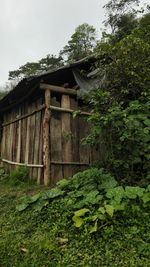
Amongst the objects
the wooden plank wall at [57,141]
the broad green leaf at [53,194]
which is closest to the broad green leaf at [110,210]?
the broad green leaf at [53,194]

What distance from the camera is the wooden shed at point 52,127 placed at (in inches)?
279

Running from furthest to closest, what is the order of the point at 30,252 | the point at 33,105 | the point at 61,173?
the point at 33,105 < the point at 61,173 < the point at 30,252

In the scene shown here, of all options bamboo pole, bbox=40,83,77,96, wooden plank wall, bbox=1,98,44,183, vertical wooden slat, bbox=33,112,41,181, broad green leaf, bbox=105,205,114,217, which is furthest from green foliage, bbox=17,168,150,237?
bamboo pole, bbox=40,83,77,96

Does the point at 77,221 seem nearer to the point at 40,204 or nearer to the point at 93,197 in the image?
the point at 93,197

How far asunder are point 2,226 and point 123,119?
8.15ft

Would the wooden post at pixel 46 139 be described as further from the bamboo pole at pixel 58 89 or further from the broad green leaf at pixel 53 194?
the broad green leaf at pixel 53 194

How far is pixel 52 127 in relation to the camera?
23.7ft

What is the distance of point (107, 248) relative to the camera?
3.66 m

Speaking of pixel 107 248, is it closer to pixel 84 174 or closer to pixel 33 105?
Answer: pixel 84 174

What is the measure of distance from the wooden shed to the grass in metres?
2.38

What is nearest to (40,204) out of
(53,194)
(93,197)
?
(53,194)

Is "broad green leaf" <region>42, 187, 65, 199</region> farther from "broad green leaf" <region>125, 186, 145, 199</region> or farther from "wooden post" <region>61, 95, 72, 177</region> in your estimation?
"wooden post" <region>61, 95, 72, 177</region>

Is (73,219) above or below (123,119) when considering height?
below

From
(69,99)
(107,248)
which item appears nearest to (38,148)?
(69,99)
